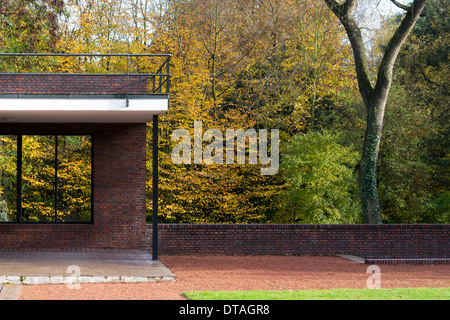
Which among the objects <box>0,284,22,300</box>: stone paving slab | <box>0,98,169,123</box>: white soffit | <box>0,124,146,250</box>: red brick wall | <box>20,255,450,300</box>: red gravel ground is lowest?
<box>20,255,450,300</box>: red gravel ground

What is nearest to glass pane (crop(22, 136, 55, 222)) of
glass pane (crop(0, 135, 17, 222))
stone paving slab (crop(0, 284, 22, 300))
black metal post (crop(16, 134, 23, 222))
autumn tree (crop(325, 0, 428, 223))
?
black metal post (crop(16, 134, 23, 222))

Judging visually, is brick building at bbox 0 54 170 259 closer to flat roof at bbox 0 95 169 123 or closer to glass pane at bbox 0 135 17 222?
glass pane at bbox 0 135 17 222

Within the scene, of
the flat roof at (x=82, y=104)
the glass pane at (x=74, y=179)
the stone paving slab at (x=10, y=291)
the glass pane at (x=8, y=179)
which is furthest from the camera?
the glass pane at (x=8, y=179)

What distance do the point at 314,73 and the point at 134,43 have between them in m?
8.09

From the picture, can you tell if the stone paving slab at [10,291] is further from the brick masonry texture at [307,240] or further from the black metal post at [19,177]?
the brick masonry texture at [307,240]

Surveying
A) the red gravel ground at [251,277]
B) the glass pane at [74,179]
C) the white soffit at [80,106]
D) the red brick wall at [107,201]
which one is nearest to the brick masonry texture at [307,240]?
the red gravel ground at [251,277]

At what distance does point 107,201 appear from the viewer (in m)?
16.1

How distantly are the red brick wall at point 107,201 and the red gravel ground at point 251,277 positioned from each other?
1411 mm

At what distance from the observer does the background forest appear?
24.4m

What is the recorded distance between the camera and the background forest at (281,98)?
24.4 metres

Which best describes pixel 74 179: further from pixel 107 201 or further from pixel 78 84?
pixel 78 84

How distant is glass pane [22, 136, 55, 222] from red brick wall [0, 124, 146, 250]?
576 millimetres

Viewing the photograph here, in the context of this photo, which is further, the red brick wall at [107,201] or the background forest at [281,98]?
the background forest at [281,98]

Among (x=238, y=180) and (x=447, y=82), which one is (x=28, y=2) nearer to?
(x=238, y=180)
